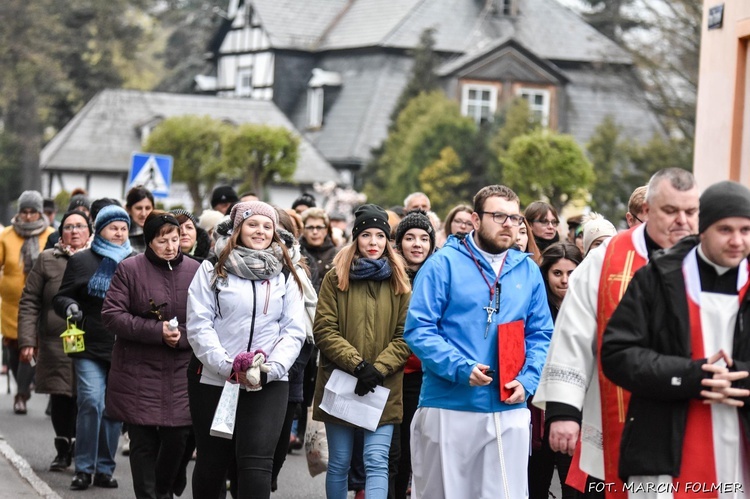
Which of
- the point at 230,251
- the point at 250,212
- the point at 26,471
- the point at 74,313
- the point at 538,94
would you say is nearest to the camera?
→ the point at 230,251

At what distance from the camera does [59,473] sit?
10711 millimetres

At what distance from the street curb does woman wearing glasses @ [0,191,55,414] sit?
85.8 inches

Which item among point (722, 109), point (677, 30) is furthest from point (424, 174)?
point (722, 109)

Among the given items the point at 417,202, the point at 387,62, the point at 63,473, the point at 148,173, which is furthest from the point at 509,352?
the point at 387,62

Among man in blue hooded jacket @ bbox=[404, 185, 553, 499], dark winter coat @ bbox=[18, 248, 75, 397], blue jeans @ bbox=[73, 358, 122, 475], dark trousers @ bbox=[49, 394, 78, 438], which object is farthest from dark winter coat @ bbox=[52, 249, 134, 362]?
man in blue hooded jacket @ bbox=[404, 185, 553, 499]

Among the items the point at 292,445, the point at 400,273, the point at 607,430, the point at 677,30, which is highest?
the point at 677,30

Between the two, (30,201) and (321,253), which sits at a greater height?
(30,201)

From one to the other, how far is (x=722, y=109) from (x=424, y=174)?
32.9 meters

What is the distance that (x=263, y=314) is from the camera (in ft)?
25.5

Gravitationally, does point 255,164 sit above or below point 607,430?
above

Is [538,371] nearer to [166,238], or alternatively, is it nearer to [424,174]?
[166,238]

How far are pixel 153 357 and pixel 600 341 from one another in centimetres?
385

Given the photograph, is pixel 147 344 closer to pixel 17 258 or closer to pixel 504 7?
pixel 17 258

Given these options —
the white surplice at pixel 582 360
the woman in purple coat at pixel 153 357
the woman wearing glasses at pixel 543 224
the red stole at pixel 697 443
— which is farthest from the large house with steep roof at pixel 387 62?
the red stole at pixel 697 443
